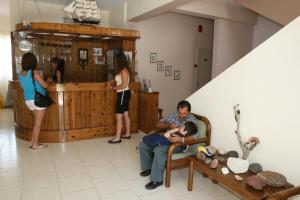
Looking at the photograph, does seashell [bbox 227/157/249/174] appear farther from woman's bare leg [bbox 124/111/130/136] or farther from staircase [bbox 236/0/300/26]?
staircase [bbox 236/0/300/26]

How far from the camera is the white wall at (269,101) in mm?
2143

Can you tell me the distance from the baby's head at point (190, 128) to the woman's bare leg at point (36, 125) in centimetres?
237

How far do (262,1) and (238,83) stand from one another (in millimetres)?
3093

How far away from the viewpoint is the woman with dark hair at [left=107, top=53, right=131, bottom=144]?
407cm

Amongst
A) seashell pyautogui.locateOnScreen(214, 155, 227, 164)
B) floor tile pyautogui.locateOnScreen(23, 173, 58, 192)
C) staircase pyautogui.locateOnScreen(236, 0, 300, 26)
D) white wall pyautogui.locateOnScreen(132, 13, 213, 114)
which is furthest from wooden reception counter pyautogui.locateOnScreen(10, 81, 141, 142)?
staircase pyautogui.locateOnScreen(236, 0, 300, 26)

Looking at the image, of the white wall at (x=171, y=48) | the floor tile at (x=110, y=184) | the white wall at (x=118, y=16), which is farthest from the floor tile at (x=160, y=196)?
the white wall at (x=118, y=16)

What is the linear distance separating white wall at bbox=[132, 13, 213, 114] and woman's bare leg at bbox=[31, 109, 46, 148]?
2543 mm

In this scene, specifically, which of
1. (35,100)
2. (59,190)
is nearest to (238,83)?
(59,190)

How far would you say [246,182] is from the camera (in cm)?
218

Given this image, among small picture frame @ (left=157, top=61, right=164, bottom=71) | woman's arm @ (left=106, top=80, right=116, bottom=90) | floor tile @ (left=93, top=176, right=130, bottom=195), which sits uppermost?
small picture frame @ (left=157, top=61, right=164, bottom=71)

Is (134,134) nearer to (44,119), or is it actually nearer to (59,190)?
(44,119)

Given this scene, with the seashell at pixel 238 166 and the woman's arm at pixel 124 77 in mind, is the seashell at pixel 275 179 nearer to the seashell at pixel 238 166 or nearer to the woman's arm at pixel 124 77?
the seashell at pixel 238 166

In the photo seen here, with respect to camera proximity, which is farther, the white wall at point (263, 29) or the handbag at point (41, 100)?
the white wall at point (263, 29)

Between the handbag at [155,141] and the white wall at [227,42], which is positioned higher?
the white wall at [227,42]
